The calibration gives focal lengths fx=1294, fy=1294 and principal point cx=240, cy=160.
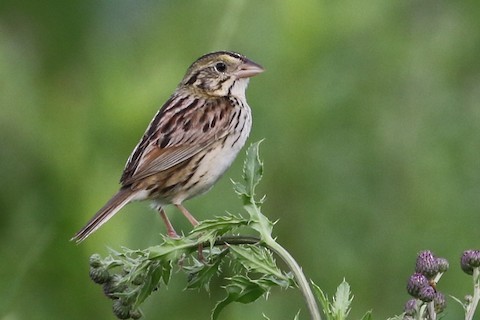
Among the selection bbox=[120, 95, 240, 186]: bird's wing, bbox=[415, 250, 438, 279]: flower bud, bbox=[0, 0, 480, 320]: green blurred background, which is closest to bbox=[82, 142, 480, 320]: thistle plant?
bbox=[415, 250, 438, 279]: flower bud

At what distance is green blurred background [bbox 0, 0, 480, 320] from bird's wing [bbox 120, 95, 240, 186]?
0.83 m

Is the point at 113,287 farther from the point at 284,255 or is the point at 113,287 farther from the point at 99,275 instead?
the point at 284,255

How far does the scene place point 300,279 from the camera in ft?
8.72

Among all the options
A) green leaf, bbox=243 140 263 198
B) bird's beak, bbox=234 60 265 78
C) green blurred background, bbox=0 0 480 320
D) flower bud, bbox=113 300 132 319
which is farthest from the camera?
green blurred background, bbox=0 0 480 320

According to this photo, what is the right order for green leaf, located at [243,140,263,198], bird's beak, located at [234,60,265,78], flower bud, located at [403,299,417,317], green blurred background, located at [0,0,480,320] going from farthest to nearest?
green blurred background, located at [0,0,480,320], bird's beak, located at [234,60,265,78], green leaf, located at [243,140,263,198], flower bud, located at [403,299,417,317]

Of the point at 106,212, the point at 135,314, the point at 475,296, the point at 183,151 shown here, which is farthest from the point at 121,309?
the point at 183,151

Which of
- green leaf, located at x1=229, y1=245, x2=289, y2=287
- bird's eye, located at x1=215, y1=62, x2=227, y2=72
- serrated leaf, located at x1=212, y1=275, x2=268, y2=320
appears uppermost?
bird's eye, located at x1=215, y1=62, x2=227, y2=72

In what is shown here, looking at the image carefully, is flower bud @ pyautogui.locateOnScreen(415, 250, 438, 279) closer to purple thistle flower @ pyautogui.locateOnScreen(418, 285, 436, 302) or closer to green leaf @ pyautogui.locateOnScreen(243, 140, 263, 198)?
purple thistle flower @ pyautogui.locateOnScreen(418, 285, 436, 302)

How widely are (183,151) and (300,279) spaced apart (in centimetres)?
146

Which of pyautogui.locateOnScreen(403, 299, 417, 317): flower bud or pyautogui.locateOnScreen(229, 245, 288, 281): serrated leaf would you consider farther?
pyautogui.locateOnScreen(229, 245, 288, 281): serrated leaf

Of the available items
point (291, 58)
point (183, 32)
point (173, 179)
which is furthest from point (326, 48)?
point (173, 179)

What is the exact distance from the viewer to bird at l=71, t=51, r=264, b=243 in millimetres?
3898

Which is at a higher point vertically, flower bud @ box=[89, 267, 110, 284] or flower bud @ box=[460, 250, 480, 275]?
flower bud @ box=[89, 267, 110, 284]

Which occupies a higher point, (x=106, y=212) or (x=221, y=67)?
(x=221, y=67)
